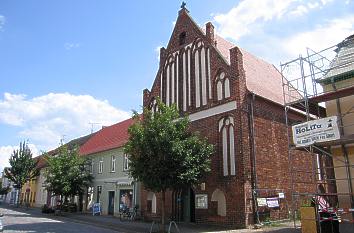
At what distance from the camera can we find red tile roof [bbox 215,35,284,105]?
22.3 meters

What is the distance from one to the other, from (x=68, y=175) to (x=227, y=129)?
19.0 m

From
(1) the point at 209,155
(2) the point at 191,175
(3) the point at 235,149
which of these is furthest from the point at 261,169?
(2) the point at 191,175

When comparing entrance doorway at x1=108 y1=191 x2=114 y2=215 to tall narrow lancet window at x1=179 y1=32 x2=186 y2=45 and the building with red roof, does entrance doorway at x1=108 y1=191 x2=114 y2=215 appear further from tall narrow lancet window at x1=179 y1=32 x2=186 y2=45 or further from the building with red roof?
tall narrow lancet window at x1=179 y1=32 x2=186 y2=45

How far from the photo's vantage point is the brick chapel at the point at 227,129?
19203 millimetres

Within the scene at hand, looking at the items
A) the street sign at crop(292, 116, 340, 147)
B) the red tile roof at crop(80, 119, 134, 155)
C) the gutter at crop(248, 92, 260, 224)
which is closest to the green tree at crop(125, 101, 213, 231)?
the gutter at crop(248, 92, 260, 224)

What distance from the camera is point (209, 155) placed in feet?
63.4

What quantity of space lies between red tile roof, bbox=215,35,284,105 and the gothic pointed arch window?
1.22 meters

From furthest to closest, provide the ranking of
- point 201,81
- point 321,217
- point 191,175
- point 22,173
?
point 22,173, point 201,81, point 191,175, point 321,217

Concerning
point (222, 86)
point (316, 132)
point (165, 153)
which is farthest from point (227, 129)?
point (316, 132)

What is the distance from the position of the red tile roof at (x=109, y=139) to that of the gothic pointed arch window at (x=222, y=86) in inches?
523

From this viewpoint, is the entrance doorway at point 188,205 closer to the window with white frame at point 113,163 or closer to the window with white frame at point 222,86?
the window with white frame at point 222,86

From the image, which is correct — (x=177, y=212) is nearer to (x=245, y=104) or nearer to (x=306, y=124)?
(x=245, y=104)

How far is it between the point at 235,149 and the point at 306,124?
5670 mm

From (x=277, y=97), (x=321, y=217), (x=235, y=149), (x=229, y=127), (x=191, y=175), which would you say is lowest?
(x=321, y=217)
